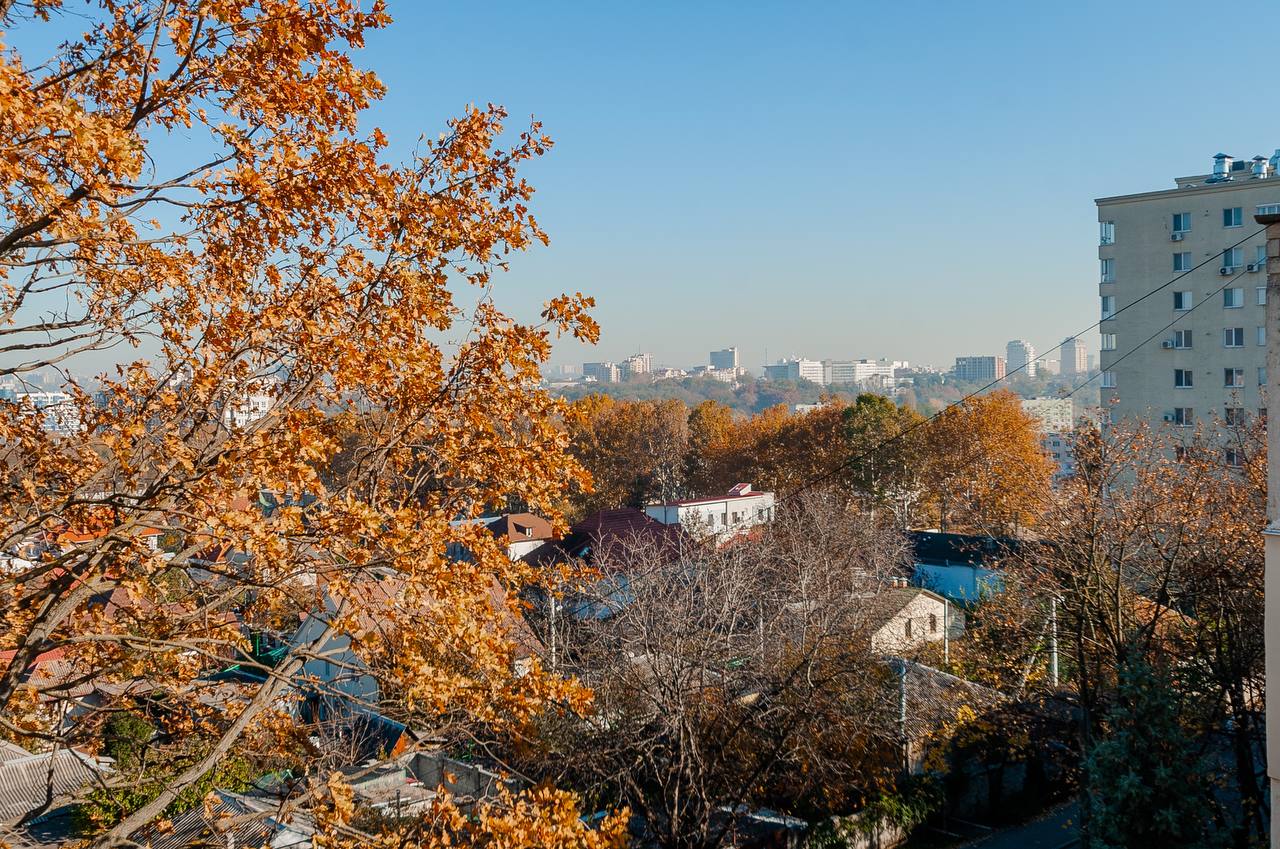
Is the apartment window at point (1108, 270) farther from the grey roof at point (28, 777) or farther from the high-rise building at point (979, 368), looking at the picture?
the high-rise building at point (979, 368)

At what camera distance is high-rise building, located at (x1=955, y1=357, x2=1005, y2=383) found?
186 meters

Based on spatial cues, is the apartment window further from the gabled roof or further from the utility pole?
the utility pole

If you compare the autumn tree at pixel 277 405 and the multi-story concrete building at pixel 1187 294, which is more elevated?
the multi-story concrete building at pixel 1187 294

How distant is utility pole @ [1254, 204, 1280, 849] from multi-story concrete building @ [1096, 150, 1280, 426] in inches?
991

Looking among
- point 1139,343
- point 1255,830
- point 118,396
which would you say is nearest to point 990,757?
point 1255,830

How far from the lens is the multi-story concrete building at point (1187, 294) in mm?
Answer: 29969

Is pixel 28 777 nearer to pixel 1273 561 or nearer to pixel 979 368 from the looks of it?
pixel 1273 561

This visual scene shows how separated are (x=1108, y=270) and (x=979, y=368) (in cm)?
16398

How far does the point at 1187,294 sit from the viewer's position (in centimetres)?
3081

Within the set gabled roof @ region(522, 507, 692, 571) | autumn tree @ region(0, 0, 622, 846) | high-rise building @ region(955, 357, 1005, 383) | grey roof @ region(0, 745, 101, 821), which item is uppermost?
high-rise building @ region(955, 357, 1005, 383)

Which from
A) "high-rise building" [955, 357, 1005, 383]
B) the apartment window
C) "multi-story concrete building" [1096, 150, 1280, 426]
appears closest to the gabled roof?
"multi-story concrete building" [1096, 150, 1280, 426]

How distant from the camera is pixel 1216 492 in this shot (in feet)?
43.6

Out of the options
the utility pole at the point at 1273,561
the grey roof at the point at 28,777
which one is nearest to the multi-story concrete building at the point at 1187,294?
the utility pole at the point at 1273,561

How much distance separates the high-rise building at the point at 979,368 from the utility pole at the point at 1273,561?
606 feet
